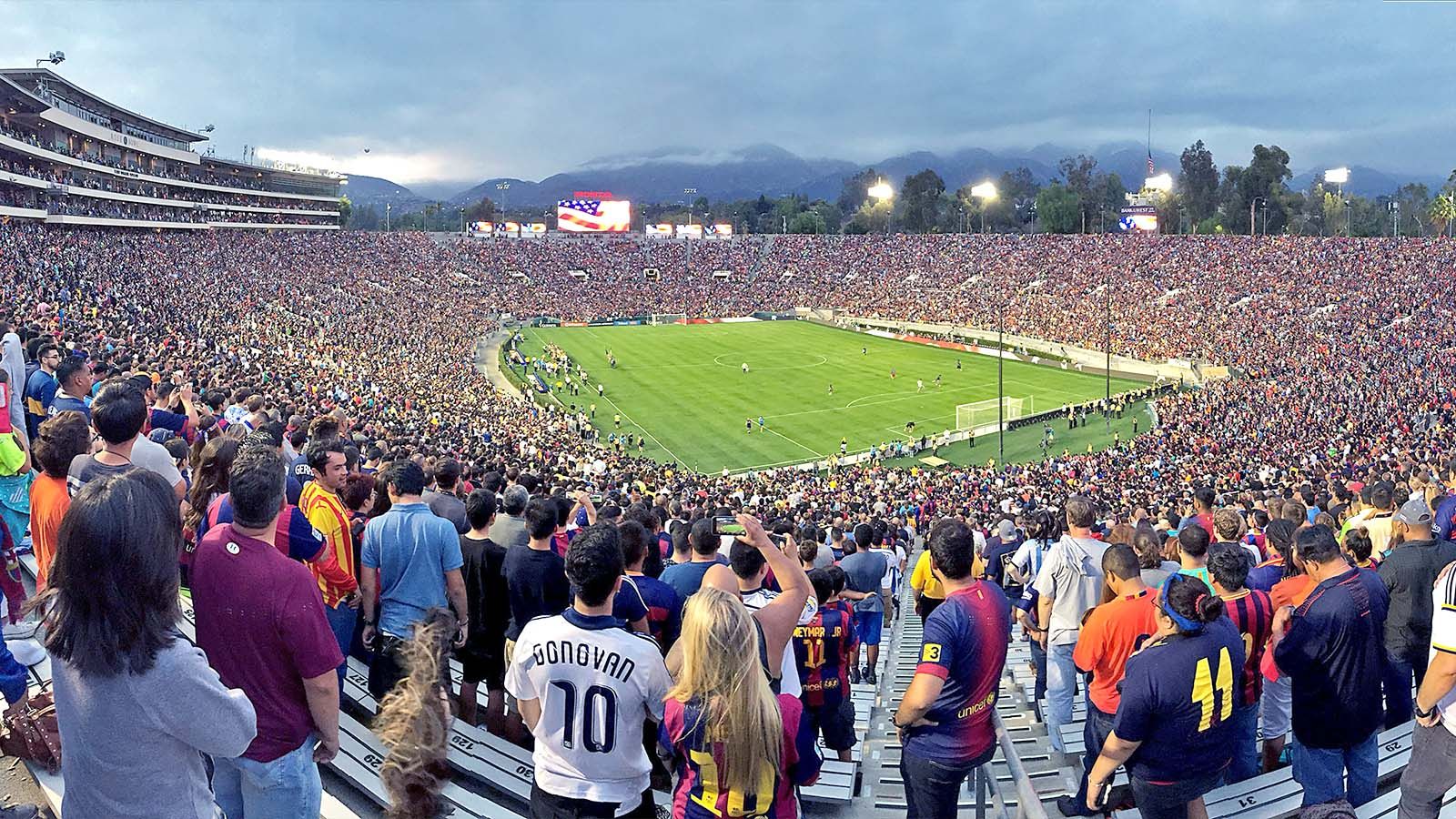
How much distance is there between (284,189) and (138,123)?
25.3m

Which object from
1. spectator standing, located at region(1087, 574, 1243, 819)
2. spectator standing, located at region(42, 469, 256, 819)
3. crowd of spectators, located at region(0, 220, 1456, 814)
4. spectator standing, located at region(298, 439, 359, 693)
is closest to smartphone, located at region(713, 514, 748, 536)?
crowd of spectators, located at region(0, 220, 1456, 814)

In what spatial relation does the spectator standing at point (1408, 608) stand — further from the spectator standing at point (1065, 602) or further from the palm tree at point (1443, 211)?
the palm tree at point (1443, 211)

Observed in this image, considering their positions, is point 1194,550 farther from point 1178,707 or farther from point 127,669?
point 127,669

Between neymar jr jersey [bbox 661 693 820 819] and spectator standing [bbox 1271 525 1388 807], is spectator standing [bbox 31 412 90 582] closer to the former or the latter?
neymar jr jersey [bbox 661 693 820 819]

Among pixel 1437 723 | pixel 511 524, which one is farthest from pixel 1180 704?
pixel 511 524

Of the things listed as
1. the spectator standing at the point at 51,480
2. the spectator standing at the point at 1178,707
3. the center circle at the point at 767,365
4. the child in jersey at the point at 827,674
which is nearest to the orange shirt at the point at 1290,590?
the spectator standing at the point at 1178,707

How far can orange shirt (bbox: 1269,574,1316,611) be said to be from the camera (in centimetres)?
689

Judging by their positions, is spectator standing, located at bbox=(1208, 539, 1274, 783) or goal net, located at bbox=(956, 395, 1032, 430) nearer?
spectator standing, located at bbox=(1208, 539, 1274, 783)

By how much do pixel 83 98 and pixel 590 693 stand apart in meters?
82.3

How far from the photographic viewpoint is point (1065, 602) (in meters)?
7.79

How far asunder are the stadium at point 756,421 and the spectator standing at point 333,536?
0.06 m

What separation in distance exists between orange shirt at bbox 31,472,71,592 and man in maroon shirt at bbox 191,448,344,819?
195 centimetres

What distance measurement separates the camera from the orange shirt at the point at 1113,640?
19.6 feet

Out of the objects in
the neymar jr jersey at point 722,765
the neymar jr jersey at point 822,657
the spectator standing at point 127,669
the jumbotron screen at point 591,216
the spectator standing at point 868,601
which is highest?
the jumbotron screen at point 591,216
